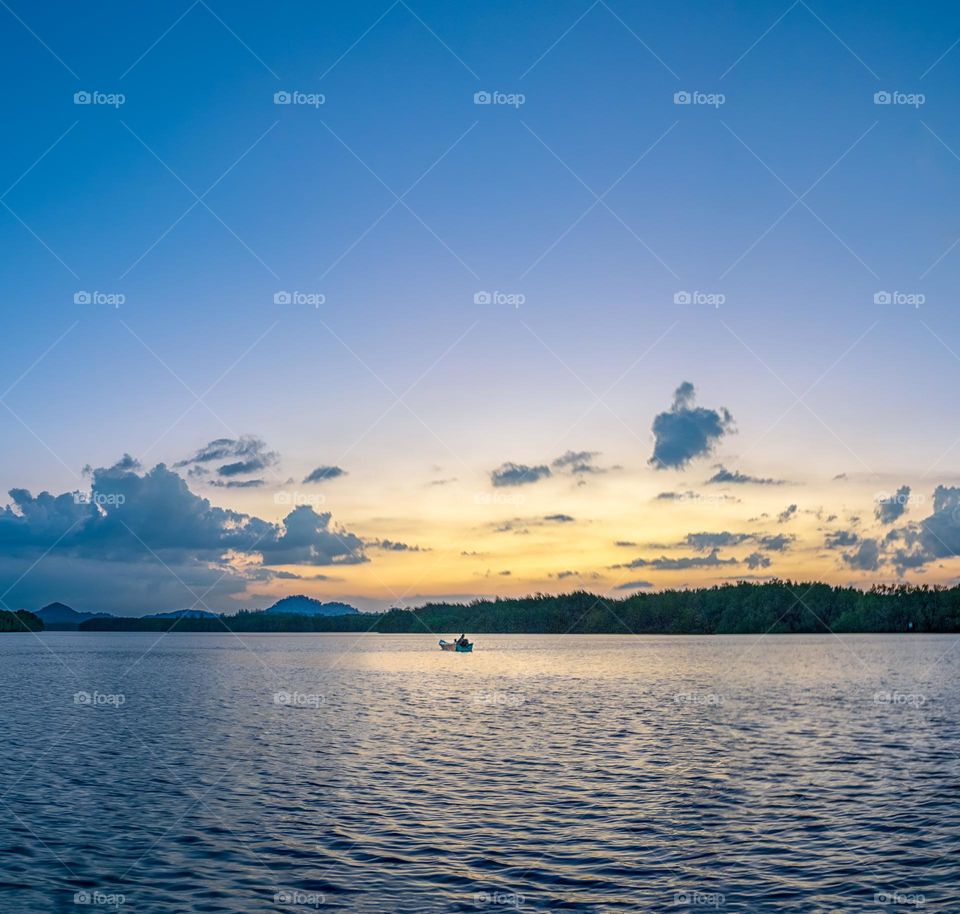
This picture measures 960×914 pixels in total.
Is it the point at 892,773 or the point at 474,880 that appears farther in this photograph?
the point at 892,773

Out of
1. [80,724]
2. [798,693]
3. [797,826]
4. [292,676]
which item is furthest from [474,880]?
[292,676]

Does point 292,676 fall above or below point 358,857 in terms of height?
below

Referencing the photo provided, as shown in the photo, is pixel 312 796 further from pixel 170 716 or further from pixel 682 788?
pixel 170 716

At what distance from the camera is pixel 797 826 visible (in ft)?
98.5

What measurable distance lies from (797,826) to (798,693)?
5959cm

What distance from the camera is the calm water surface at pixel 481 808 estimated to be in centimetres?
2317

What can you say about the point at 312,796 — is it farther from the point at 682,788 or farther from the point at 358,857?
the point at 682,788

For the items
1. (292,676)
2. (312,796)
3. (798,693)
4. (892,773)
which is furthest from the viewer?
(292,676)

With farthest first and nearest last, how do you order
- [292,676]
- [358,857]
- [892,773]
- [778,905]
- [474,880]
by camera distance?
[292,676], [892,773], [358,857], [474,880], [778,905]

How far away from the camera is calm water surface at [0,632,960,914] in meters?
23.2

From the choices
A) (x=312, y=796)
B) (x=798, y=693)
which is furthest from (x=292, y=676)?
(x=312, y=796)

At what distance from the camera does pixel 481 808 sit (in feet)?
107

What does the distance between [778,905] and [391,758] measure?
2606cm

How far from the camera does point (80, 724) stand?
195 ft
